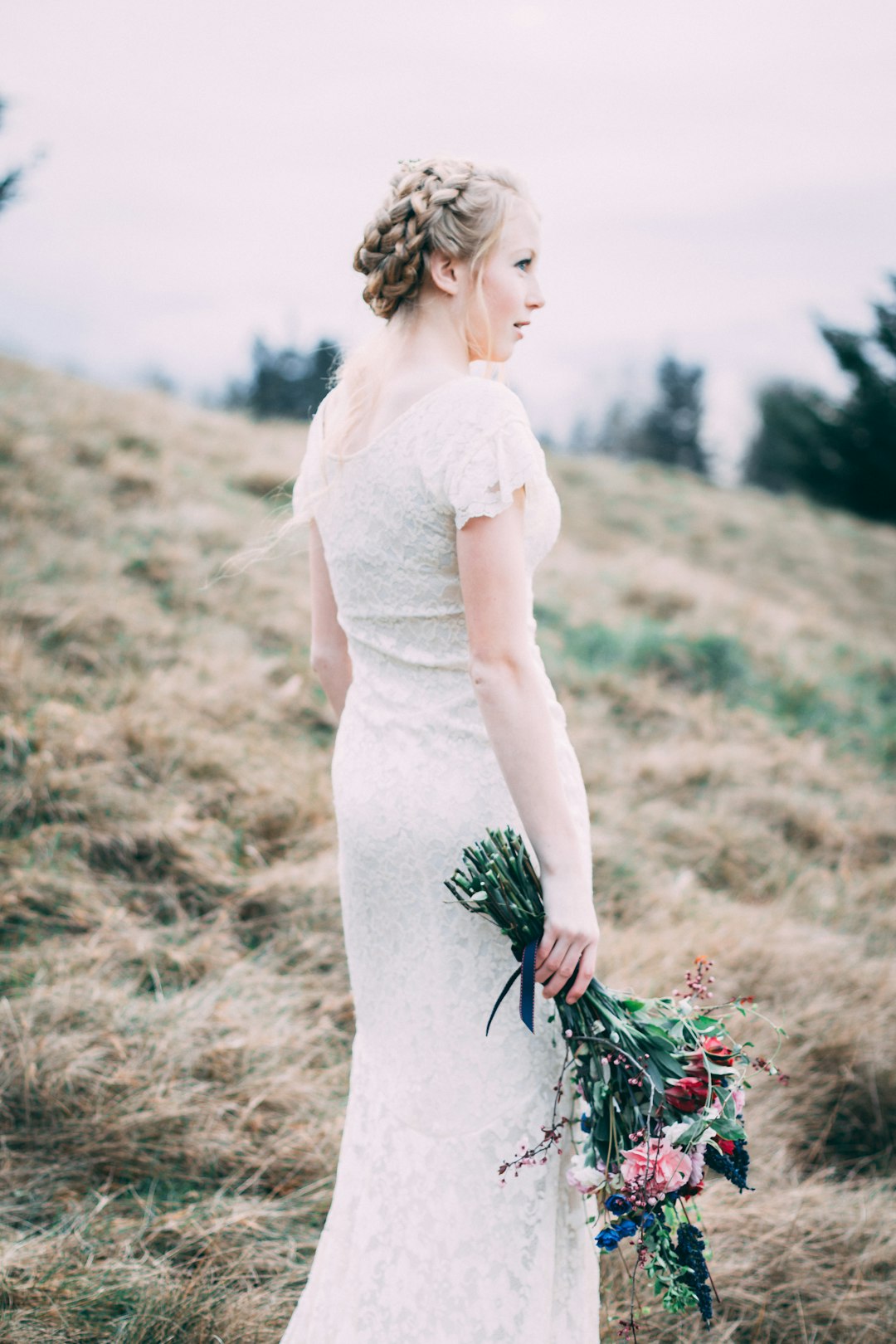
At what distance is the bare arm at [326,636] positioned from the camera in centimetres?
195

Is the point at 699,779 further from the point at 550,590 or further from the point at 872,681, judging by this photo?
the point at 872,681

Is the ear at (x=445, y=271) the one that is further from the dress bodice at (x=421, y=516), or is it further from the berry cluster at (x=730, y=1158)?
the berry cluster at (x=730, y=1158)

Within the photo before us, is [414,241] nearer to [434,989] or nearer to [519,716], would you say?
[519,716]

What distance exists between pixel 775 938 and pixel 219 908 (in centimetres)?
218

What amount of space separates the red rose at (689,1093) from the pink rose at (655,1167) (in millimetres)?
69

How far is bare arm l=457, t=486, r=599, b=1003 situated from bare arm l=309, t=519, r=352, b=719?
555 millimetres

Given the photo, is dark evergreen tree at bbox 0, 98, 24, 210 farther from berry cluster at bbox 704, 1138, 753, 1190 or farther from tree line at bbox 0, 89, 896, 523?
berry cluster at bbox 704, 1138, 753, 1190

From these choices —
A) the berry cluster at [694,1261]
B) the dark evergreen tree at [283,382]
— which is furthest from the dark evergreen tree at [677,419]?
the berry cluster at [694,1261]

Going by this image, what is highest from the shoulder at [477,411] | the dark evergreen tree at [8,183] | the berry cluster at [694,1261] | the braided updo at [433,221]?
the dark evergreen tree at [8,183]

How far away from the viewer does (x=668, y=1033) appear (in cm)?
157

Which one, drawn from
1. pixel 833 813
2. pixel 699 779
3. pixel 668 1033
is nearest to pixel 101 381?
pixel 699 779

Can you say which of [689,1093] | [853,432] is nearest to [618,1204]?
[689,1093]

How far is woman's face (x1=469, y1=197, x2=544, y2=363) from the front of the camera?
1611mm

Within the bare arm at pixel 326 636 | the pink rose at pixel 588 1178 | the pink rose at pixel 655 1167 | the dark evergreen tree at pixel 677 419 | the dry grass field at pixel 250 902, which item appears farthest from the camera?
the dark evergreen tree at pixel 677 419
